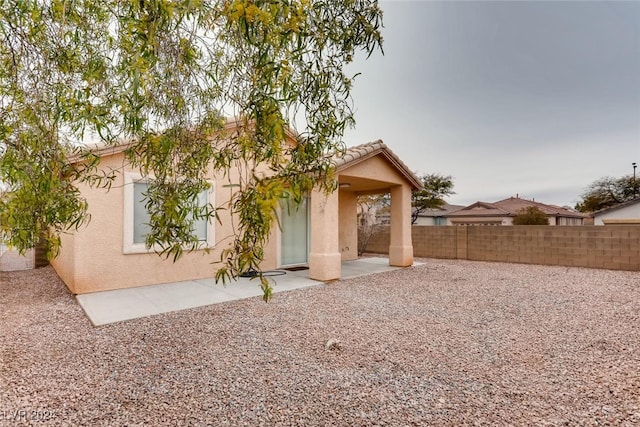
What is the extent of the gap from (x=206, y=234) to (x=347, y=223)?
6.86m

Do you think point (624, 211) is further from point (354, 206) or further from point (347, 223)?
point (347, 223)

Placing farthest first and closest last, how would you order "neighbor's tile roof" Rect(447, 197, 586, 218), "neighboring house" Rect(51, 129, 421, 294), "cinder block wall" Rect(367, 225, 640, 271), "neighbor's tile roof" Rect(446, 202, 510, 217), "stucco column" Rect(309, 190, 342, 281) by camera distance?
"neighbor's tile roof" Rect(446, 202, 510, 217)
"neighbor's tile roof" Rect(447, 197, 586, 218)
"cinder block wall" Rect(367, 225, 640, 271)
"stucco column" Rect(309, 190, 342, 281)
"neighboring house" Rect(51, 129, 421, 294)

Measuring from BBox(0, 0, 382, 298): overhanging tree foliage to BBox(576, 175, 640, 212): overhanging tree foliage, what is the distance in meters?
45.0

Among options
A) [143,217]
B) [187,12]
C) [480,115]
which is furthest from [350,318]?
[480,115]

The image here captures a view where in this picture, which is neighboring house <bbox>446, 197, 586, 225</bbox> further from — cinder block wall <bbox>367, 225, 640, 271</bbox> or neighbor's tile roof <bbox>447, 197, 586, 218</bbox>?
cinder block wall <bbox>367, 225, 640, 271</bbox>

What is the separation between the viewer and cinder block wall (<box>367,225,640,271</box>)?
36.2 ft

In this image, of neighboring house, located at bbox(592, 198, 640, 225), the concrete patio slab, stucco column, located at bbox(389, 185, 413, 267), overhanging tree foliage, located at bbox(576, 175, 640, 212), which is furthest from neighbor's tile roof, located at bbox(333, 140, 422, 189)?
overhanging tree foliage, located at bbox(576, 175, 640, 212)

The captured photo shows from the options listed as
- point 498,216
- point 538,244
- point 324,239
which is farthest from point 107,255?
point 498,216

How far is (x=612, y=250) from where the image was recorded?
440 inches

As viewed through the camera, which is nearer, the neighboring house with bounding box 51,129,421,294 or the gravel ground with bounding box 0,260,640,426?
the gravel ground with bounding box 0,260,640,426

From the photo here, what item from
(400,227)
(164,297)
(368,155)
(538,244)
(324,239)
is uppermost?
(368,155)

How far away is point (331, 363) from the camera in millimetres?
3947

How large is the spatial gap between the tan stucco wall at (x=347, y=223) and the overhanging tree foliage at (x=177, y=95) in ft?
35.5

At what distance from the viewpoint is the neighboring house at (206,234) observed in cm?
750
